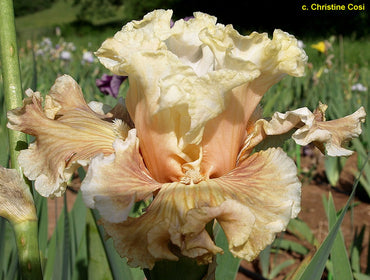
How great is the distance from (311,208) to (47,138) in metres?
1.98

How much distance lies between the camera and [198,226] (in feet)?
1.57

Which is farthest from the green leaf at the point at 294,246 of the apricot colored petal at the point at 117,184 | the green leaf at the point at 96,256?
the apricot colored petal at the point at 117,184

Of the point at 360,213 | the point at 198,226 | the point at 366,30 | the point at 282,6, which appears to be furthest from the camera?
the point at 282,6

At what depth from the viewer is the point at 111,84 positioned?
1.77 meters

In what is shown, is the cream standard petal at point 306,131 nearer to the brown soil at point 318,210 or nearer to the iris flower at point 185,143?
the iris flower at point 185,143

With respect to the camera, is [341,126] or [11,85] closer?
[11,85]

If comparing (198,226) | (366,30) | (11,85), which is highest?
(11,85)

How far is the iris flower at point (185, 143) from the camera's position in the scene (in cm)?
49

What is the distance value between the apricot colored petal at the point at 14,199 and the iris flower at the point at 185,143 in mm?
18

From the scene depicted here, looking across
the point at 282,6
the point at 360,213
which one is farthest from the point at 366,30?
→ the point at 360,213

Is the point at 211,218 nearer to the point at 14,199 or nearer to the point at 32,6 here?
the point at 14,199

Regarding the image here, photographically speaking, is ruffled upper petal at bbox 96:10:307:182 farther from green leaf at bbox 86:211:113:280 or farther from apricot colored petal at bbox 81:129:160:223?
green leaf at bbox 86:211:113:280

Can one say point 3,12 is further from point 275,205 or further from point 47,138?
point 275,205

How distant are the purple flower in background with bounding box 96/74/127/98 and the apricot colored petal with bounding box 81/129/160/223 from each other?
125 cm
